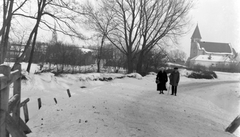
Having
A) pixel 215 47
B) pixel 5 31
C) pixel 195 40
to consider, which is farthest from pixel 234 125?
pixel 195 40

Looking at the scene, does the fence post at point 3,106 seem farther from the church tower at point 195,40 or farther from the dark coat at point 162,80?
the church tower at point 195,40

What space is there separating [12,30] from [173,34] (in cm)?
1674

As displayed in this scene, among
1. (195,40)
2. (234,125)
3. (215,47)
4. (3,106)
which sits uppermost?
(195,40)

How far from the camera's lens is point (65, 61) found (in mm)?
25656

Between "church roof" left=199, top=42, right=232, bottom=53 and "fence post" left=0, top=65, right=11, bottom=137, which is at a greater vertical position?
"church roof" left=199, top=42, right=232, bottom=53

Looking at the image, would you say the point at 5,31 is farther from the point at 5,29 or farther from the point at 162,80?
the point at 162,80

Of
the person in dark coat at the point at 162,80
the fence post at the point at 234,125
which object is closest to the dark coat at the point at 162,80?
the person in dark coat at the point at 162,80

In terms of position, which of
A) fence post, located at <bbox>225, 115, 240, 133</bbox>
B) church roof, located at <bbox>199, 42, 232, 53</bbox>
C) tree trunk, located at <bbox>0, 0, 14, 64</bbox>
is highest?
church roof, located at <bbox>199, 42, 232, 53</bbox>

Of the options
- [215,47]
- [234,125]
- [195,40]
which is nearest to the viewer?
[234,125]

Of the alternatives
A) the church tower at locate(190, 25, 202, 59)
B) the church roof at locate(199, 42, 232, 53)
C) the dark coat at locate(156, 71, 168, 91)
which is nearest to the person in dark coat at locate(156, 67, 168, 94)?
the dark coat at locate(156, 71, 168, 91)

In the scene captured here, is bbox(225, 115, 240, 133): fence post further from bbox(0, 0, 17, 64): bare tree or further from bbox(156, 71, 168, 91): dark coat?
bbox(0, 0, 17, 64): bare tree

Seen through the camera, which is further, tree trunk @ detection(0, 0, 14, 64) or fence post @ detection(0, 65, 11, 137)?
tree trunk @ detection(0, 0, 14, 64)

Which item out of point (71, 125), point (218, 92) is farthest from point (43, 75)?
point (218, 92)

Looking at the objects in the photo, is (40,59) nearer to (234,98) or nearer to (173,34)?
(173,34)
